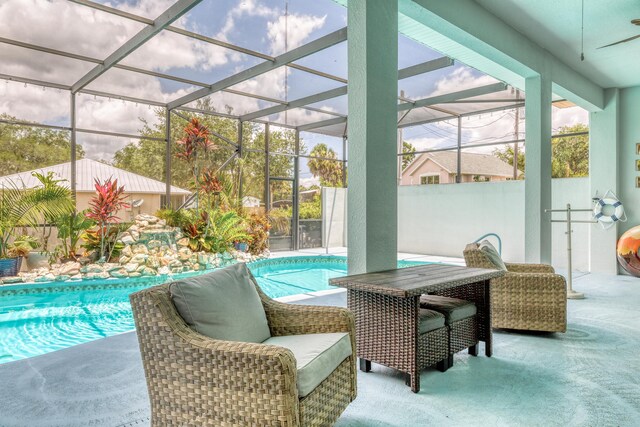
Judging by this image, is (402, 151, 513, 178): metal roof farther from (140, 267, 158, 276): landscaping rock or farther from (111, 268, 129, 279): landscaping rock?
(111, 268, 129, 279): landscaping rock

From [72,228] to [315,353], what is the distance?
667cm

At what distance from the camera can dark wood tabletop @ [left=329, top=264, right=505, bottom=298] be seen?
2.38m

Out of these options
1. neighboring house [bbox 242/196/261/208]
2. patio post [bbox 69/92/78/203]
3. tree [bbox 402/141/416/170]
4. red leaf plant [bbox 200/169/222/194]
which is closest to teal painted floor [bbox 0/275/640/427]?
red leaf plant [bbox 200/169/222/194]

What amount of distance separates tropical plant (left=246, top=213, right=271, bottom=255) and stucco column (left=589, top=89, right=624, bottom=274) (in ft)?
21.3

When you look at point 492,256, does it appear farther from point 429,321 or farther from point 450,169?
point 450,169

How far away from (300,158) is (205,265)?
4305 mm

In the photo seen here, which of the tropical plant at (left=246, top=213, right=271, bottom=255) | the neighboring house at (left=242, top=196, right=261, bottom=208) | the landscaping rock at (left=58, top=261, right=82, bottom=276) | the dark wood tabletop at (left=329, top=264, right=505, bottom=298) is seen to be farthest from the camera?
the neighboring house at (left=242, top=196, right=261, bottom=208)

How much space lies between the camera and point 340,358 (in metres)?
2.00

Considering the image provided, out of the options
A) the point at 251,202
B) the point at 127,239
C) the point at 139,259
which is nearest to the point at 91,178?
the point at 127,239

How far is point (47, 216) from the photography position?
22.2ft

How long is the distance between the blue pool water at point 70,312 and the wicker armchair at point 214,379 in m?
2.44

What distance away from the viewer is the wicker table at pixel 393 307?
2.45 m

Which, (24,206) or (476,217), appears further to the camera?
(476,217)

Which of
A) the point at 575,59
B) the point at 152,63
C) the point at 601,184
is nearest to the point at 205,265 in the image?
the point at 152,63
